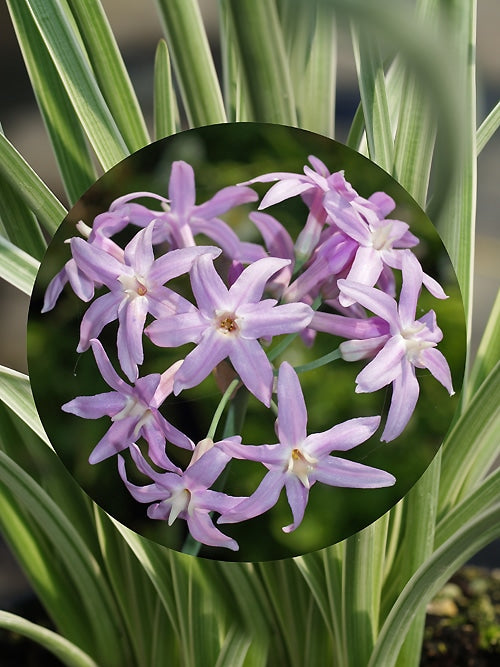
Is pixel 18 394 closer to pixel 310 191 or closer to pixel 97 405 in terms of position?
pixel 97 405

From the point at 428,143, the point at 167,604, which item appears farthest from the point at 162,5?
the point at 167,604

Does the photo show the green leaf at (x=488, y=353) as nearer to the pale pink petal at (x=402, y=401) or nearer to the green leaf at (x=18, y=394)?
the pale pink petal at (x=402, y=401)

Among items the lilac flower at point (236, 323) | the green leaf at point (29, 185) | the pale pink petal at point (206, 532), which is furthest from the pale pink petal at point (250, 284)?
the green leaf at point (29, 185)

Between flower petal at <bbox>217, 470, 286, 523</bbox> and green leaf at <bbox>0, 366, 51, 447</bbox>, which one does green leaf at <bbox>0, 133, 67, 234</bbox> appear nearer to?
green leaf at <bbox>0, 366, 51, 447</bbox>

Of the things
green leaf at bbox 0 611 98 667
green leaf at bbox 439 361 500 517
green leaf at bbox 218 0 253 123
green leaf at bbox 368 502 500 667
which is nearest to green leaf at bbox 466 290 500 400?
green leaf at bbox 439 361 500 517

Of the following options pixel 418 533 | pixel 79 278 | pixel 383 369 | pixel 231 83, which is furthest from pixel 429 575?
pixel 231 83
